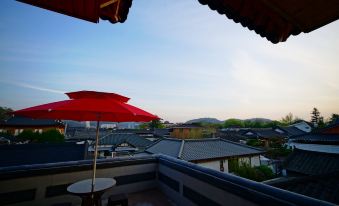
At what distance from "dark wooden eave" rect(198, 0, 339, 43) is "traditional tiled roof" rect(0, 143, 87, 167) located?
11.5m

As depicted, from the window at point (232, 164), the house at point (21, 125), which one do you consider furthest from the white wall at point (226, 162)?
the house at point (21, 125)

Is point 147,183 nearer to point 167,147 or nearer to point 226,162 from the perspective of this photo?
point 167,147

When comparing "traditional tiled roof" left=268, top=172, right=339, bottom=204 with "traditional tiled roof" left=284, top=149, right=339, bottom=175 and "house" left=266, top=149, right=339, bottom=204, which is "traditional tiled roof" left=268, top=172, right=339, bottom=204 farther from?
"traditional tiled roof" left=284, top=149, right=339, bottom=175

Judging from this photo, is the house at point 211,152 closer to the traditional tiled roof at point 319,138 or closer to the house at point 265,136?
the traditional tiled roof at point 319,138

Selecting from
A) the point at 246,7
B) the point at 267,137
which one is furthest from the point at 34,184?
the point at 267,137

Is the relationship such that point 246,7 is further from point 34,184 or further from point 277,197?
point 34,184

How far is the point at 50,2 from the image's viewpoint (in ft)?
4.78

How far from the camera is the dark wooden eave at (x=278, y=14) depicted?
159 cm

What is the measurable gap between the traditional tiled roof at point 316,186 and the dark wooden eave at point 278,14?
782 cm

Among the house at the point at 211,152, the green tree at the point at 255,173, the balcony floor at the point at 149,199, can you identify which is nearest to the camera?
the balcony floor at the point at 149,199

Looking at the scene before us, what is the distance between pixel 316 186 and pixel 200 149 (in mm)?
12911

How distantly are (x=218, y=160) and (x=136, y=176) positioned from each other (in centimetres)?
1705

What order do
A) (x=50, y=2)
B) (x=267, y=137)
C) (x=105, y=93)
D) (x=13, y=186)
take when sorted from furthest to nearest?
(x=267, y=137) → (x=13, y=186) → (x=105, y=93) → (x=50, y=2)

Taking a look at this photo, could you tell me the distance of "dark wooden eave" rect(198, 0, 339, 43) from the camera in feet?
5.22
